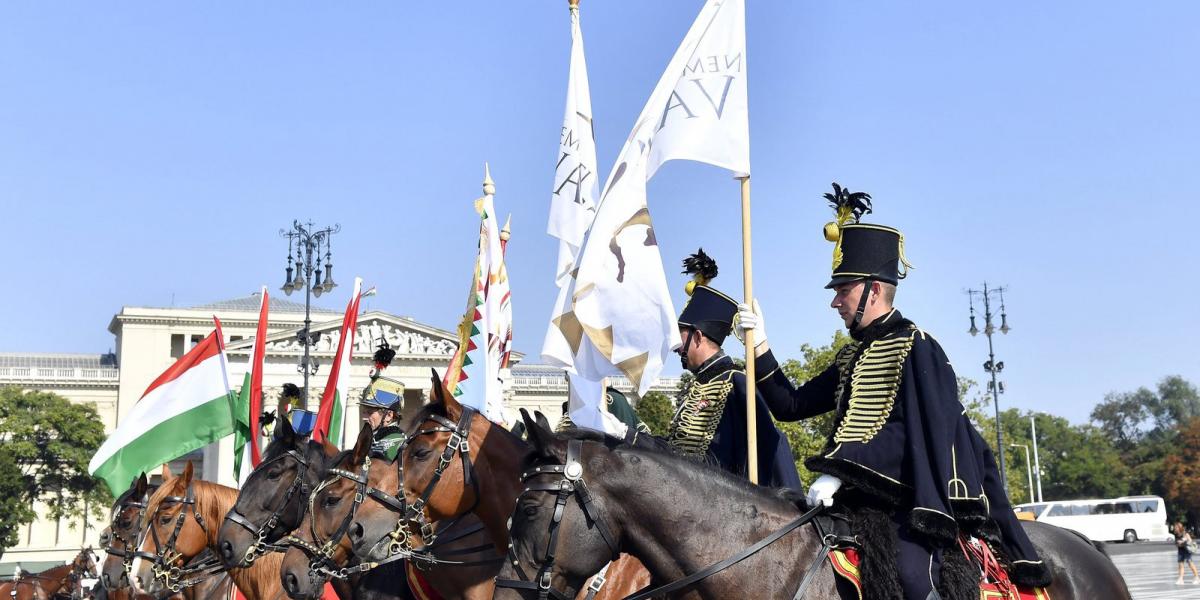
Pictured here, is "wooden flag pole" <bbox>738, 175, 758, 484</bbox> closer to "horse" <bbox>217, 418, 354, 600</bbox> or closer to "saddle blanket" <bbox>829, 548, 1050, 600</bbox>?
"saddle blanket" <bbox>829, 548, 1050, 600</bbox>

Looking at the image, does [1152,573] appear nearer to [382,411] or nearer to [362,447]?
[382,411]

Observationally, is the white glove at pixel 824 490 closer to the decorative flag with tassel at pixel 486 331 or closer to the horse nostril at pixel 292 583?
the horse nostril at pixel 292 583

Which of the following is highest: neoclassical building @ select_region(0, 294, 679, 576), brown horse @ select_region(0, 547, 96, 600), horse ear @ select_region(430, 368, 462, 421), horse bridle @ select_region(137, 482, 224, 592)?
neoclassical building @ select_region(0, 294, 679, 576)

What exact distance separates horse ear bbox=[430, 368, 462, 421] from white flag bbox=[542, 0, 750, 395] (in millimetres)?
956

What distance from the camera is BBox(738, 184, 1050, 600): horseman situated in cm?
475

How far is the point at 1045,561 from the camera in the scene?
5840 mm

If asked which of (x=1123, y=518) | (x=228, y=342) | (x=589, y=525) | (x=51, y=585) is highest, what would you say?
(x=228, y=342)

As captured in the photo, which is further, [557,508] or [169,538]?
[169,538]

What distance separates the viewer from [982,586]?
5.14 m

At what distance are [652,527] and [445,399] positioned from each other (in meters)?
1.93

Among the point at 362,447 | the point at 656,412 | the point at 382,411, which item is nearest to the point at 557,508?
the point at 362,447

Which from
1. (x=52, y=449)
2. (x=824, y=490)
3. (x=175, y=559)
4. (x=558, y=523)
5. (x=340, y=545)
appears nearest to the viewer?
(x=558, y=523)

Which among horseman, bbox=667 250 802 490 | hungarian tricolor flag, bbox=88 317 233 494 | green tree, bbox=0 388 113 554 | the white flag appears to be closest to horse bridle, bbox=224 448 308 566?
the white flag

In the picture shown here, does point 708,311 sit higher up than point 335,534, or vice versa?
point 708,311
